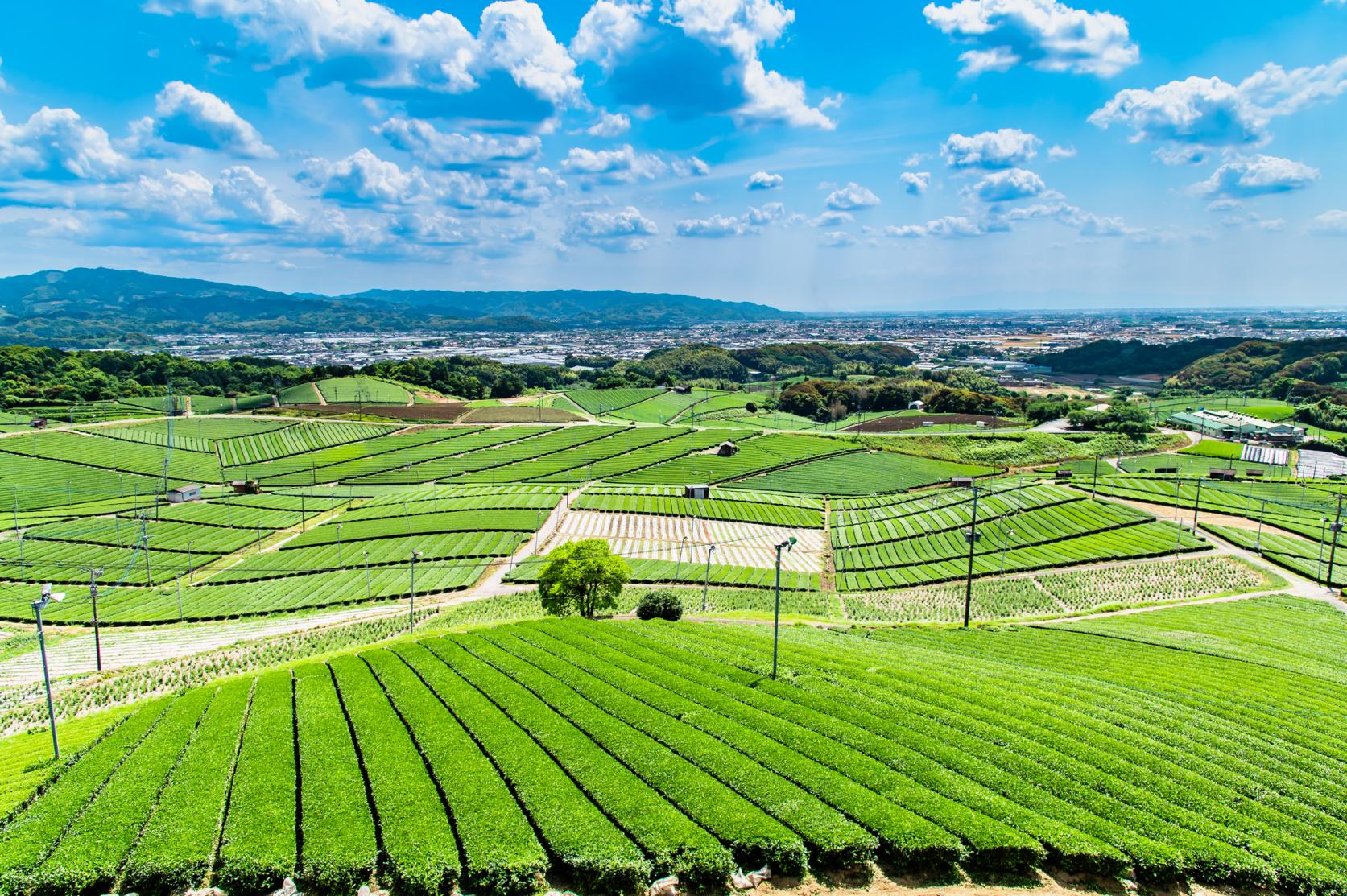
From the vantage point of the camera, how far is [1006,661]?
33969mm

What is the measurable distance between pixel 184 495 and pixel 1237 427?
6492 inches

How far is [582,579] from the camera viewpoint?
45.3 metres

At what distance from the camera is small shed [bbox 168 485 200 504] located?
3383 inches

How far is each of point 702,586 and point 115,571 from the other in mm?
54372

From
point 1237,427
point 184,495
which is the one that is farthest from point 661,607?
point 1237,427

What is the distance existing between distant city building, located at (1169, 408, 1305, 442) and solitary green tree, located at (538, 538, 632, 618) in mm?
122970

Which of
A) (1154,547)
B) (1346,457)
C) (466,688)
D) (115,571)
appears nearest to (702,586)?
(466,688)

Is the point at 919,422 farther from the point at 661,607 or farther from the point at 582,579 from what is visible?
the point at 582,579

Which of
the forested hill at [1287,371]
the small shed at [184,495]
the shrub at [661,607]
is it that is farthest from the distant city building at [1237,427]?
the small shed at [184,495]

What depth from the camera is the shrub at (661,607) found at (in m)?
45.4

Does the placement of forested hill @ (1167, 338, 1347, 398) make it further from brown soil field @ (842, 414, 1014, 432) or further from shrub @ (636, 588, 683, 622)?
shrub @ (636, 588, 683, 622)

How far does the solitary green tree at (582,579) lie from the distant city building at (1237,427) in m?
123

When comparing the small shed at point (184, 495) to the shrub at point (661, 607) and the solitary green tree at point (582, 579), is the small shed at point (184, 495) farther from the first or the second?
the shrub at point (661, 607)

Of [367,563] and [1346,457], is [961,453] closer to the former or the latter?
[1346,457]
